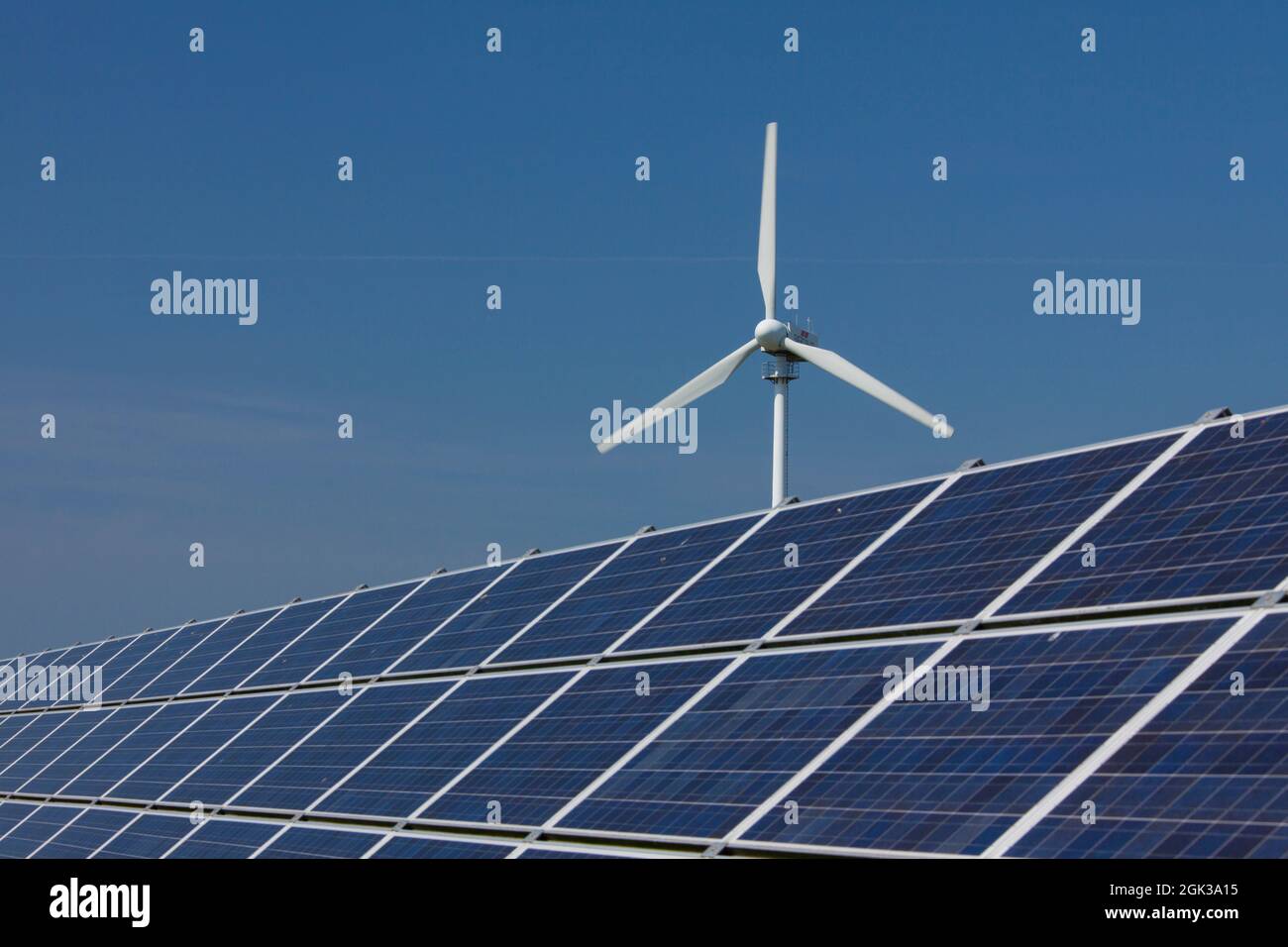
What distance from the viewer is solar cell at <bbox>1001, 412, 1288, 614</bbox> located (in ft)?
80.8

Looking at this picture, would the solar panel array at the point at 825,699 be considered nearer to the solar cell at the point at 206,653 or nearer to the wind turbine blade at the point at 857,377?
the solar cell at the point at 206,653

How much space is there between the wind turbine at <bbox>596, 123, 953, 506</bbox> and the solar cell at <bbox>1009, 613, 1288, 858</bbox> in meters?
32.6

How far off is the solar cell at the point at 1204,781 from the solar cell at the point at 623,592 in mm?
15405

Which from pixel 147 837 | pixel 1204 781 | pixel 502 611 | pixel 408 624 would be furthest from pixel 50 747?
pixel 1204 781

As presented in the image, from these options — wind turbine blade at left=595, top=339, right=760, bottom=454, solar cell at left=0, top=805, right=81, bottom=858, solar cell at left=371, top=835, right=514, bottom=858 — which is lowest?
solar cell at left=0, top=805, right=81, bottom=858

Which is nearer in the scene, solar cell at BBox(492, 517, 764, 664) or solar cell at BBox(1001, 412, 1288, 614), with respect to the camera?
solar cell at BBox(1001, 412, 1288, 614)

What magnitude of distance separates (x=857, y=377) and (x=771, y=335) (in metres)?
6.22

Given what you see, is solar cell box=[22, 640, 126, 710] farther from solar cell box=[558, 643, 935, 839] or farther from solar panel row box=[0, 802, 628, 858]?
solar cell box=[558, 643, 935, 839]

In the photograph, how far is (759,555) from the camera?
35969 mm

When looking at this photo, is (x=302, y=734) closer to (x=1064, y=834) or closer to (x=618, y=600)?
(x=618, y=600)

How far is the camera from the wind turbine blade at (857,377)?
179ft

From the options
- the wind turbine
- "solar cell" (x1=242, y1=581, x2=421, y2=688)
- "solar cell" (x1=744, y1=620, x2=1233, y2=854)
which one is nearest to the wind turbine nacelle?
the wind turbine

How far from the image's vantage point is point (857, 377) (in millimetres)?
58156

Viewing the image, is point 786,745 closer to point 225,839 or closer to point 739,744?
point 739,744
